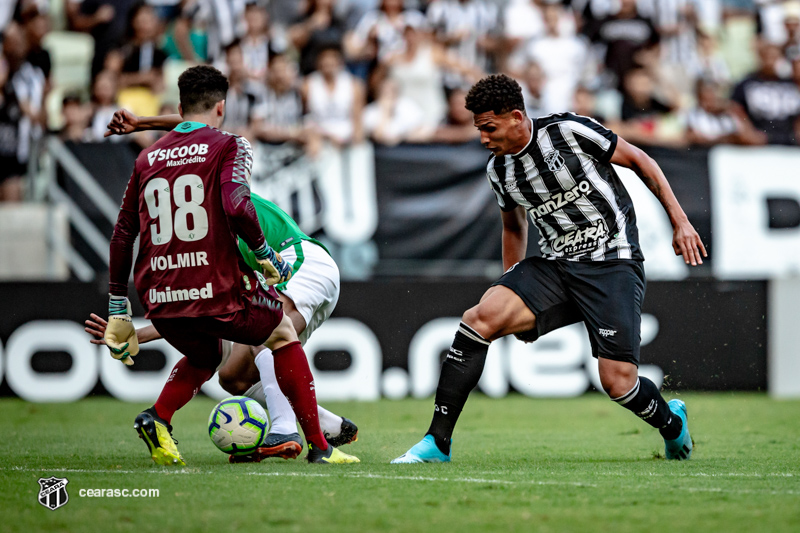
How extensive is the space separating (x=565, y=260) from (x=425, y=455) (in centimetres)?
136

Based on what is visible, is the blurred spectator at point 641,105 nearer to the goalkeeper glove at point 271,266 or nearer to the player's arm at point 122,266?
the goalkeeper glove at point 271,266

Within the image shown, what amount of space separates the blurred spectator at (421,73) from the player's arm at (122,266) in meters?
7.57

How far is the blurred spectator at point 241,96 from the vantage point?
12055mm

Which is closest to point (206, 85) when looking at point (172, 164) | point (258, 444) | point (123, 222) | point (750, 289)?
point (172, 164)

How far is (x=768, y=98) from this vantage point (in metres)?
13.2

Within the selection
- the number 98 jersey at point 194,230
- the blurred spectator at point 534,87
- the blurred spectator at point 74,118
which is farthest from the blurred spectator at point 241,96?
the number 98 jersey at point 194,230

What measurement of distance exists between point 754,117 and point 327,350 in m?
6.54

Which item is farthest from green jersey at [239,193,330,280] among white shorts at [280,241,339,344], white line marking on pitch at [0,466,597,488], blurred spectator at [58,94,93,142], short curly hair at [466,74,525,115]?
blurred spectator at [58,94,93,142]

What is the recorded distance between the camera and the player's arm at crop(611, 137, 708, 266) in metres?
5.46

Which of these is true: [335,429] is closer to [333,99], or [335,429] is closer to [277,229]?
[277,229]

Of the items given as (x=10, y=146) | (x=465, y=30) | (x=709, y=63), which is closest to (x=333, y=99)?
(x=465, y=30)

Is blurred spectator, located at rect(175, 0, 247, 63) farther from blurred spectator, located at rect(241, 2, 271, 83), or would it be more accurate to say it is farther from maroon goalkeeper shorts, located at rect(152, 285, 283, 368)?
maroon goalkeeper shorts, located at rect(152, 285, 283, 368)

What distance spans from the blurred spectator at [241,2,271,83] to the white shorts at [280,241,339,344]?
21.0 ft

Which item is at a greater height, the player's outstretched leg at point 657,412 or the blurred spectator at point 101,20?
the blurred spectator at point 101,20
